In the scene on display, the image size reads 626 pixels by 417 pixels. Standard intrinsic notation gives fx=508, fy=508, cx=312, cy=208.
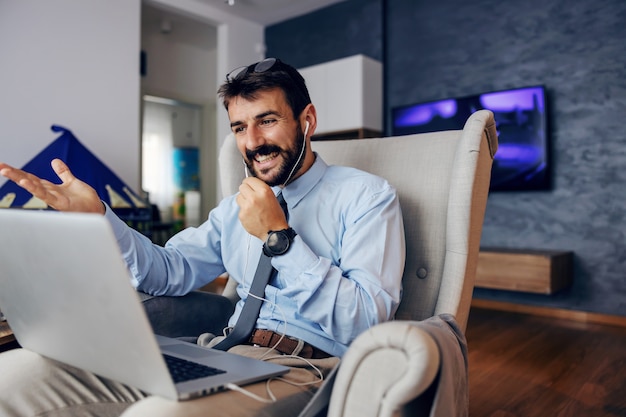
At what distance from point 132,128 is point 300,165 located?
3.44m

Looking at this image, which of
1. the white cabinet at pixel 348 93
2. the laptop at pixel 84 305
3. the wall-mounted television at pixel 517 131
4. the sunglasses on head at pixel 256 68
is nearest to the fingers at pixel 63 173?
the laptop at pixel 84 305

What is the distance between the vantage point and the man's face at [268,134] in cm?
119

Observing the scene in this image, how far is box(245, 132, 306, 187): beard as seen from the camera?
1194 mm

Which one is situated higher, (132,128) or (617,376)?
(132,128)

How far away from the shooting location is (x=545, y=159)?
363cm

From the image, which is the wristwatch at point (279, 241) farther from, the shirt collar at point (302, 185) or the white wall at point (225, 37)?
the white wall at point (225, 37)

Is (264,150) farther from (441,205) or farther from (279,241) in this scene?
(441,205)

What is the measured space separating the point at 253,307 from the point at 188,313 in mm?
245

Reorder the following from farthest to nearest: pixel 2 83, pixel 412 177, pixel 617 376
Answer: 1. pixel 2 83
2. pixel 617 376
3. pixel 412 177

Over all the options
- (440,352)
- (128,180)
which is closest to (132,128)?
(128,180)

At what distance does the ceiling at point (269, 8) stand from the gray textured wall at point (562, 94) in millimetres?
1133

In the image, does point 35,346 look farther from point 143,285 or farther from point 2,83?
point 2,83

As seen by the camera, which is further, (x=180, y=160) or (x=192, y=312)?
(x=180, y=160)

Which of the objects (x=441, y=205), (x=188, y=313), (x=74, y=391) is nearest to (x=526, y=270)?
(x=441, y=205)
